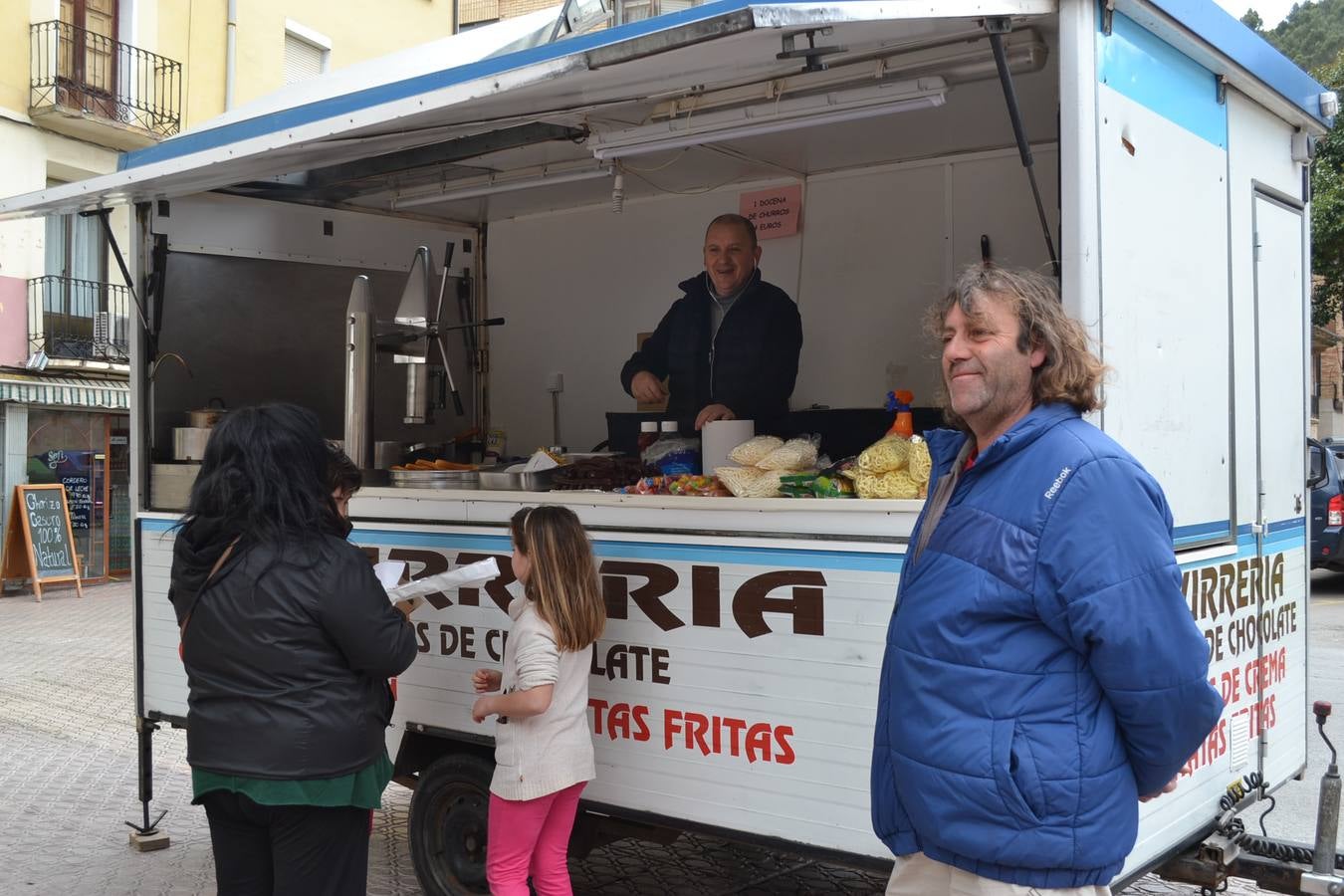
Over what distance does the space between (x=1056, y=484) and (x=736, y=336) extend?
11.3 ft

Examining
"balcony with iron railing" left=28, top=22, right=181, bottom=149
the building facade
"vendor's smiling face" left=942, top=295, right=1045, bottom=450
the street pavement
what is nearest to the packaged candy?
the street pavement

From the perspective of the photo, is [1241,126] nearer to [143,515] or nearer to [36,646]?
[143,515]

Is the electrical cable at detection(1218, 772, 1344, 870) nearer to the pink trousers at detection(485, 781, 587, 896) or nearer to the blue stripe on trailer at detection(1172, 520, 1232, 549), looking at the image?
the blue stripe on trailer at detection(1172, 520, 1232, 549)

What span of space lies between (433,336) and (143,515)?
1.51 meters

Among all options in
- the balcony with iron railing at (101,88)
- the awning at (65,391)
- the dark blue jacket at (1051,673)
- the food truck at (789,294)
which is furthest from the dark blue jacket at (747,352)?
the balcony with iron railing at (101,88)

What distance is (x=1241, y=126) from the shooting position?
394 centimetres

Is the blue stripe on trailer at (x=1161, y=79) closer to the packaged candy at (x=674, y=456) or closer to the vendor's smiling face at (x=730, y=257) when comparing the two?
the packaged candy at (x=674, y=456)

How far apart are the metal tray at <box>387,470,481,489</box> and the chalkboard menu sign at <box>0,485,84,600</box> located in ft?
35.3

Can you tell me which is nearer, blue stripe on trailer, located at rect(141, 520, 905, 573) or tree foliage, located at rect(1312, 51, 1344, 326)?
blue stripe on trailer, located at rect(141, 520, 905, 573)

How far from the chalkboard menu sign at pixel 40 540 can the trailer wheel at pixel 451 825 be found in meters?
11.0

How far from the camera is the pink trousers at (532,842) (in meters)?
3.70

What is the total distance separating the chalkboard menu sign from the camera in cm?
1363

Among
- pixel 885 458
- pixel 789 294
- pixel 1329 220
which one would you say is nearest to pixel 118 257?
pixel 789 294

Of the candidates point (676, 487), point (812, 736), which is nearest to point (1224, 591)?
point (812, 736)
